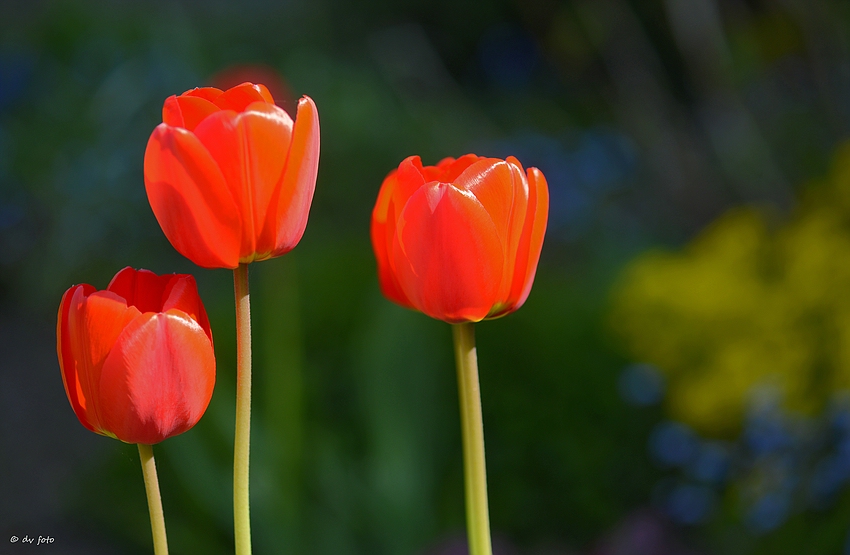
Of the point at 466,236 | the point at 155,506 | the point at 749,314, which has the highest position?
the point at 749,314

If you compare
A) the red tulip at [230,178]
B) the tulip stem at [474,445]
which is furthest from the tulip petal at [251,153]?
the tulip stem at [474,445]

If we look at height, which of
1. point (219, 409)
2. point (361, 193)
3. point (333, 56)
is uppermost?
point (333, 56)

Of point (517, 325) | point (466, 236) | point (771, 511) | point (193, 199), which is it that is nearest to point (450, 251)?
point (466, 236)

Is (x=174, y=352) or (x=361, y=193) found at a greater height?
(x=361, y=193)

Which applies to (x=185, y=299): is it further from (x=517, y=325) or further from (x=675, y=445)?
(x=517, y=325)

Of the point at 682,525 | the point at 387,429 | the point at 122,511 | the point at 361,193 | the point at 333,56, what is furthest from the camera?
the point at 333,56

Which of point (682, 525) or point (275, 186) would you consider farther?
point (682, 525)

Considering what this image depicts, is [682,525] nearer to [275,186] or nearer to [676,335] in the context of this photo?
[676,335]

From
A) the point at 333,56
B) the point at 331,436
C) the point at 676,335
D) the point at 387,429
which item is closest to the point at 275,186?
the point at 387,429

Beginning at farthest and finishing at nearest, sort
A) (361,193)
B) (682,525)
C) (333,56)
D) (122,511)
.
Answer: (333,56) < (361,193) < (122,511) < (682,525)
